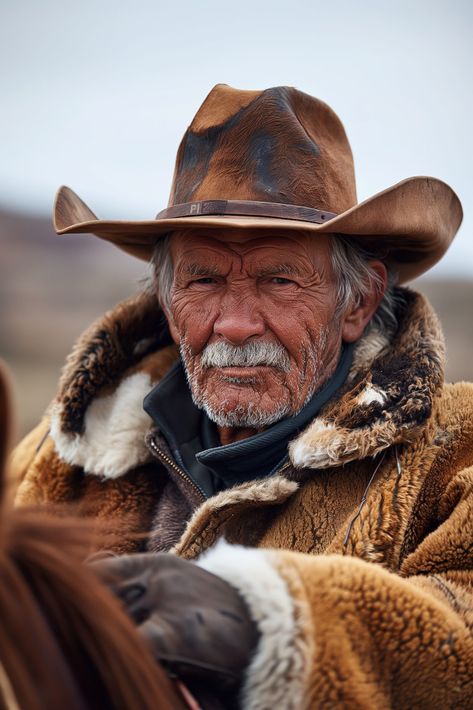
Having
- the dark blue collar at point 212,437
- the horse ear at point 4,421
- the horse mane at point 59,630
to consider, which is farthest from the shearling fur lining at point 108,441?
the horse ear at point 4,421

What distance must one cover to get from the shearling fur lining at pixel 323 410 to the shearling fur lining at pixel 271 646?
72cm

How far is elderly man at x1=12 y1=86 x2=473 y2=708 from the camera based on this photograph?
188 centimetres

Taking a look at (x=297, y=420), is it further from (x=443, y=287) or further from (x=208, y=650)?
(x=443, y=287)

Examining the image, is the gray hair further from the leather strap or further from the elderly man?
the leather strap

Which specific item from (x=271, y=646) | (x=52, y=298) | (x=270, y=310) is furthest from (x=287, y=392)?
(x=52, y=298)

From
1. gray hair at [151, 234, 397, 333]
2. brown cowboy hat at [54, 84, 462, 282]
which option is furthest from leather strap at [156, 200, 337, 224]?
gray hair at [151, 234, 397, 333]

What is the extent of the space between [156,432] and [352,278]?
2.57ft

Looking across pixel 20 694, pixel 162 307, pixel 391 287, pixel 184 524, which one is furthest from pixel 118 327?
pixel 20 694

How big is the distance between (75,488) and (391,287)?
126 centimetres

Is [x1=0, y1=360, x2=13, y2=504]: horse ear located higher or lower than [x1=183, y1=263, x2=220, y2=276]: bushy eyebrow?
lower

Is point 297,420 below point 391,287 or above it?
below

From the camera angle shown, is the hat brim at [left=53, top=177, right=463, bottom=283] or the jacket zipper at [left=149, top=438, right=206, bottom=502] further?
the jacket zipper at [left=149, top=438, right=206, bottom=502]

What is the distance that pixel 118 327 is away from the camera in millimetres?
2725

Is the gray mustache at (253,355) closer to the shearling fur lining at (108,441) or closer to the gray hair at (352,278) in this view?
the gray hair at (352,278)
